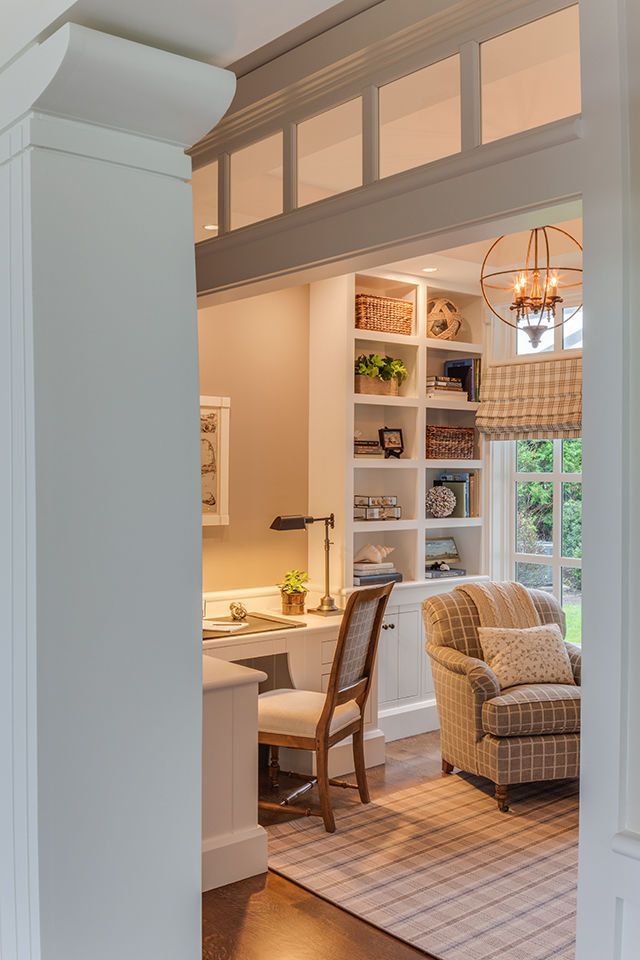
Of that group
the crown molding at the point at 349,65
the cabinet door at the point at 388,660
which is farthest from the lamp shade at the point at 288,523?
the crown molding at the point at 349,65

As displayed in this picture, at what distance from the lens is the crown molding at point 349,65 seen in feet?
6.95

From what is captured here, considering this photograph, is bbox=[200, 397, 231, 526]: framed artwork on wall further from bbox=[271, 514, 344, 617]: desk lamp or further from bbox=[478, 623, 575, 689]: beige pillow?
bbox=[478, 623, 575, 689]: beige pillow

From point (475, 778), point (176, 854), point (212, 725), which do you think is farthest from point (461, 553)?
point (176, 854)

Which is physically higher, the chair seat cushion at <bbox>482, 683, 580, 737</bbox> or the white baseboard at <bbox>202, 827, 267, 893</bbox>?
the chair seat cushion at <bbox>482, 683, 580, 737</bbox>

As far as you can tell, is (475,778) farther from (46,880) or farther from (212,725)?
(46,880)

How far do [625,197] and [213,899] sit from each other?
2.67 metres

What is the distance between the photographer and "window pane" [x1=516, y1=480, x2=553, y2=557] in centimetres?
538

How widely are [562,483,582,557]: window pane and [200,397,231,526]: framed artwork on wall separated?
2.08 meters

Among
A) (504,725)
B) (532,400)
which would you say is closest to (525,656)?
(504,725)

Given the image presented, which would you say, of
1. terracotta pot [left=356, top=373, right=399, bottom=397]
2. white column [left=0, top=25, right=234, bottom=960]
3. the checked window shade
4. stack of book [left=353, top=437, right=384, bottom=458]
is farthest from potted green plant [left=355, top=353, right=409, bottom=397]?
white column [left=0, top=25, right=234, bottom=960]

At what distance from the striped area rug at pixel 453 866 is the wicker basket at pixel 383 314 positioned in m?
2.52

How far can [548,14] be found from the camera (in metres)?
2.01

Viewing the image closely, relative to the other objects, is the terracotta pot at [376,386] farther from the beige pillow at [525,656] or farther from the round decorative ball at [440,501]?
the beige pillow at [525,656]

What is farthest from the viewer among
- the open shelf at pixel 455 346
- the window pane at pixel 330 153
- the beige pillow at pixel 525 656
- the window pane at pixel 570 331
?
the open shelf at pixel 455 346
